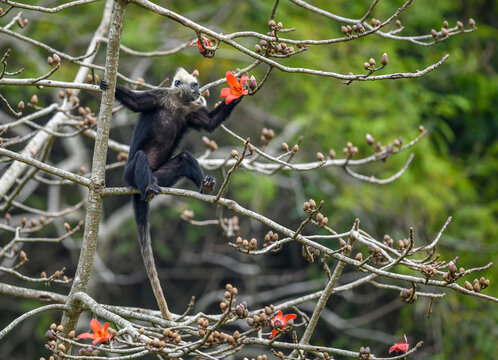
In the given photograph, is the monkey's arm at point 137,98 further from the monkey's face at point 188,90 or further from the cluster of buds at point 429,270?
the cluster of buds at point 429,270

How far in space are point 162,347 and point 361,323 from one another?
6.63m

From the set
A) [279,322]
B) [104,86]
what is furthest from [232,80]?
[279,322]

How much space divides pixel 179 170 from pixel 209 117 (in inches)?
17.9

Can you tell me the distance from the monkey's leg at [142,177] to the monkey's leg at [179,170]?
297 millimetres

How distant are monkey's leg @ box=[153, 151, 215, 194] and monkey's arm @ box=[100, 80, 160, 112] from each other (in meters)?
0.44

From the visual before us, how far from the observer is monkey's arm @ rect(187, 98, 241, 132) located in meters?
4.61

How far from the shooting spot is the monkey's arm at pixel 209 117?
4609mm

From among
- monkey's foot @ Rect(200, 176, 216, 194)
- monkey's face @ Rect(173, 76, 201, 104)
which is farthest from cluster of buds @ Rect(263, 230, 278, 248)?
monkey's face @ Rect(173, 76, 201, 104)

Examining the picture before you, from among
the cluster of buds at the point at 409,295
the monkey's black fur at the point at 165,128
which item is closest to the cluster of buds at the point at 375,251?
the cluster of buds at the point at 409,295

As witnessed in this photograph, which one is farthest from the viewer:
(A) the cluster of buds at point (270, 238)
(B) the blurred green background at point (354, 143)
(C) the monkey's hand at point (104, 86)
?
(B) the blurred green background at point (354, 143)

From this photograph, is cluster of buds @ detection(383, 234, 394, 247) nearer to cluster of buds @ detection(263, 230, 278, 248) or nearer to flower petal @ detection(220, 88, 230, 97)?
cluster of buds @ detection(263, 230, 278, 248)

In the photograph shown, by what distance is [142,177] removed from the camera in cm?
407

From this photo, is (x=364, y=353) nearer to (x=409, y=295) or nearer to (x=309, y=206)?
(x=409, y=295)

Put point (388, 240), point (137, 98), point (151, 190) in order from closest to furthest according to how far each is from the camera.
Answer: point (388, 240)
point (151, 190)
point (137, 98)
